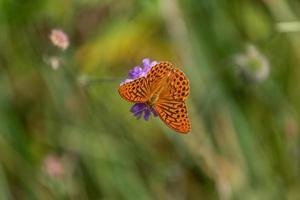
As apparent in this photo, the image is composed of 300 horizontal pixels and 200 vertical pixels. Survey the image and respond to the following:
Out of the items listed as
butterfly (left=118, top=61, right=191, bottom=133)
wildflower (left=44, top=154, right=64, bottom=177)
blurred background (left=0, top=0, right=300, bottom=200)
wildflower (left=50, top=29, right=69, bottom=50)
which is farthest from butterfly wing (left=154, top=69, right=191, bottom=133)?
wildflower (left=44, top=154, right=64, bottom=177)

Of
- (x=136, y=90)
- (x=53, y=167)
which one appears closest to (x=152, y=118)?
(x=53, y=167)

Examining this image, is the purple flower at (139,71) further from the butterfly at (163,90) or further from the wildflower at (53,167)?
the wildflower at (53,167)

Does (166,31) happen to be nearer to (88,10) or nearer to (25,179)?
(88,10)

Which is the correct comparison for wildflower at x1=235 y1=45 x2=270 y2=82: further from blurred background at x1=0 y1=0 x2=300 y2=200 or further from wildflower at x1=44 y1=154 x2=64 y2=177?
wildflower at x1=44 y1=154 x2=64 y2=177

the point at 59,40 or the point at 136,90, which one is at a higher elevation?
the point at 59,40

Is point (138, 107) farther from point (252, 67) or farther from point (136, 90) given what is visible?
point (252, 67)

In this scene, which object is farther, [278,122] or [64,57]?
[278,122]

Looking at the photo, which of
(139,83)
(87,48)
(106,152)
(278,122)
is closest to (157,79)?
(139,83)
